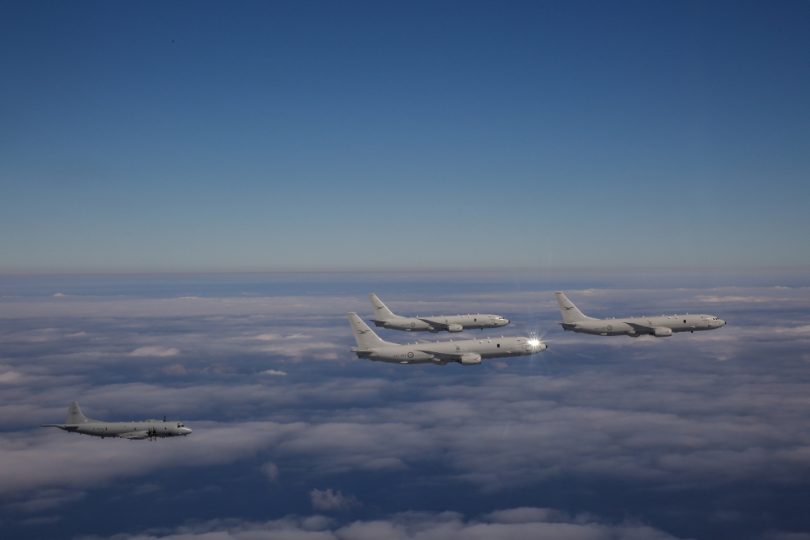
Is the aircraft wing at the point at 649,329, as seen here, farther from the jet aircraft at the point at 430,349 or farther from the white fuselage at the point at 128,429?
the white fuselage at the point at 128,429

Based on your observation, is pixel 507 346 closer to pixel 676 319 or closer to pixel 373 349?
pixel 373 349

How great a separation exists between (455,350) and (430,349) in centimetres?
601

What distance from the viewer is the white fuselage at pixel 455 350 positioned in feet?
450

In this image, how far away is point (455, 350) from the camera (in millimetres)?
138500

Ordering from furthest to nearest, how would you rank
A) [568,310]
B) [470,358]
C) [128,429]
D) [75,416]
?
1. [568,310]
2. [75,416]
3. [470,358]
4. [128,429]

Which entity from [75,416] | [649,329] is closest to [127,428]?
[75,416]

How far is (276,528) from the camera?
187 meters

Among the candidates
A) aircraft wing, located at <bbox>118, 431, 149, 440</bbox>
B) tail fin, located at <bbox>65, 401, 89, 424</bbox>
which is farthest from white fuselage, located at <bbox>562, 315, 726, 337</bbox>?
tail fin, located at <bbox>65, 401, 89, 424</bbox>

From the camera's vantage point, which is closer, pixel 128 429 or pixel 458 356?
pixel 128 429

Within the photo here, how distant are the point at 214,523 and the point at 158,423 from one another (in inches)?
2894

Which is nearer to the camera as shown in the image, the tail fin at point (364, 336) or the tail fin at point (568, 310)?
the tail fin at point (364, 336)

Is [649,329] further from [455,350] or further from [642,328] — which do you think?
[455,350]

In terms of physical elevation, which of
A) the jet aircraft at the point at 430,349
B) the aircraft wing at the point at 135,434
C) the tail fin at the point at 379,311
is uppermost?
the tail fin at the point at 379,311

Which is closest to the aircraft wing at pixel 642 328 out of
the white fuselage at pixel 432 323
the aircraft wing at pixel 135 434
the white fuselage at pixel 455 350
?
the white fuselage at pixel 455 350
